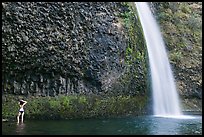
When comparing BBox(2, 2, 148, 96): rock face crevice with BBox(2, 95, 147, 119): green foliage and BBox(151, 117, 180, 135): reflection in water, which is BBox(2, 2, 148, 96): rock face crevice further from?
BBox(151, 117, 180, 135): reflection in water

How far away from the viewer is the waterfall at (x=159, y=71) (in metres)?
21.4

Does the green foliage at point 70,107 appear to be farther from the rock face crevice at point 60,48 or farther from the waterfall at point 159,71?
the waterfall at point 159,71

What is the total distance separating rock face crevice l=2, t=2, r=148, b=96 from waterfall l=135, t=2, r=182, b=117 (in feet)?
9.34

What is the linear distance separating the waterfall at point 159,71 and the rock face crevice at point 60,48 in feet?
9.34

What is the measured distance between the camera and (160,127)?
47.9 ft

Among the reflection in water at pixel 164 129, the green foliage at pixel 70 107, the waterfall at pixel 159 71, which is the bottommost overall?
the reflection in water at pixel 164 129

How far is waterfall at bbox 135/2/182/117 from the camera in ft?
70.1

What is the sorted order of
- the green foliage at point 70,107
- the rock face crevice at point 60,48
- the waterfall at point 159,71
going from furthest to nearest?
the waterfall at point 159,71 → the green foliage at point 70,107 → the rock face crevice at point 60,48

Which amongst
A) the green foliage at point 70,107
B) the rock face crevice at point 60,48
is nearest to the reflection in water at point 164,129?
the green foliage at point 70,107

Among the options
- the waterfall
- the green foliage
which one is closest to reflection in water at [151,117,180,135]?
the green foliage

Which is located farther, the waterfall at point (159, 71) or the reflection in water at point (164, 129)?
the waterfall at point (159, 71)

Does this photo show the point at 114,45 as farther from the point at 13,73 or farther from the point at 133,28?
the point at 13,73

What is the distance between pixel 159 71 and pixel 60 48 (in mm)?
6768

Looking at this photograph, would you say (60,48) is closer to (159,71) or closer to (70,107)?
(70,107)
